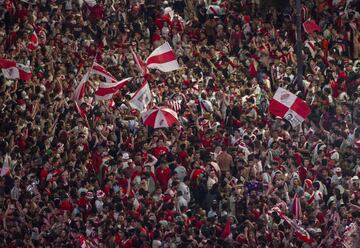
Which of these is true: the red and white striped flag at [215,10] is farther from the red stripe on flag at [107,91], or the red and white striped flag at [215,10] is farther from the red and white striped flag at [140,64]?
the red stripe on flag at [107,91]

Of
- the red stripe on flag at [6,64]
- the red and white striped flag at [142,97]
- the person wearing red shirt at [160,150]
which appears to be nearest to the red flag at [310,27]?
the red and white striped flag at [142,97]

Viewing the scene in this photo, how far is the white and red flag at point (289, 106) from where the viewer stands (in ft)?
129

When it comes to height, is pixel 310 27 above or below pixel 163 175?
above

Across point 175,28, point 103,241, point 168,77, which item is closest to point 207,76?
point 168,77

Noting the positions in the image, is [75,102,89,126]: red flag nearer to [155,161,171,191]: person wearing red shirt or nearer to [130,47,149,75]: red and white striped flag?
[130,47,149,75]: red and white striped flag

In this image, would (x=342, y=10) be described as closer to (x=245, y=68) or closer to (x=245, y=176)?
(x=245, y=68)

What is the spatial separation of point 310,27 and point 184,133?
22.4ft

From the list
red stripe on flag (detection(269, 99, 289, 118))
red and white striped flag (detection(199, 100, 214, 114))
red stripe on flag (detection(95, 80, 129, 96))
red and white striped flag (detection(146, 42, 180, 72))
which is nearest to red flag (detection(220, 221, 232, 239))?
red stripe on flag (detection(269, 99, 289, 118))

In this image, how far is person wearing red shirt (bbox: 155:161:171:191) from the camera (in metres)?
38.7

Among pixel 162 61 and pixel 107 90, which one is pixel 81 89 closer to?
pixel 107 90

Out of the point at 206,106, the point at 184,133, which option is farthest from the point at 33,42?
the point at 184,133

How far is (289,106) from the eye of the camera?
1553 inches

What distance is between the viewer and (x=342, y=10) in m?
46.7

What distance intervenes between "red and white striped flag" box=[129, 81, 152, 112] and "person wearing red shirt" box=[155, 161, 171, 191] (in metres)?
2.30
